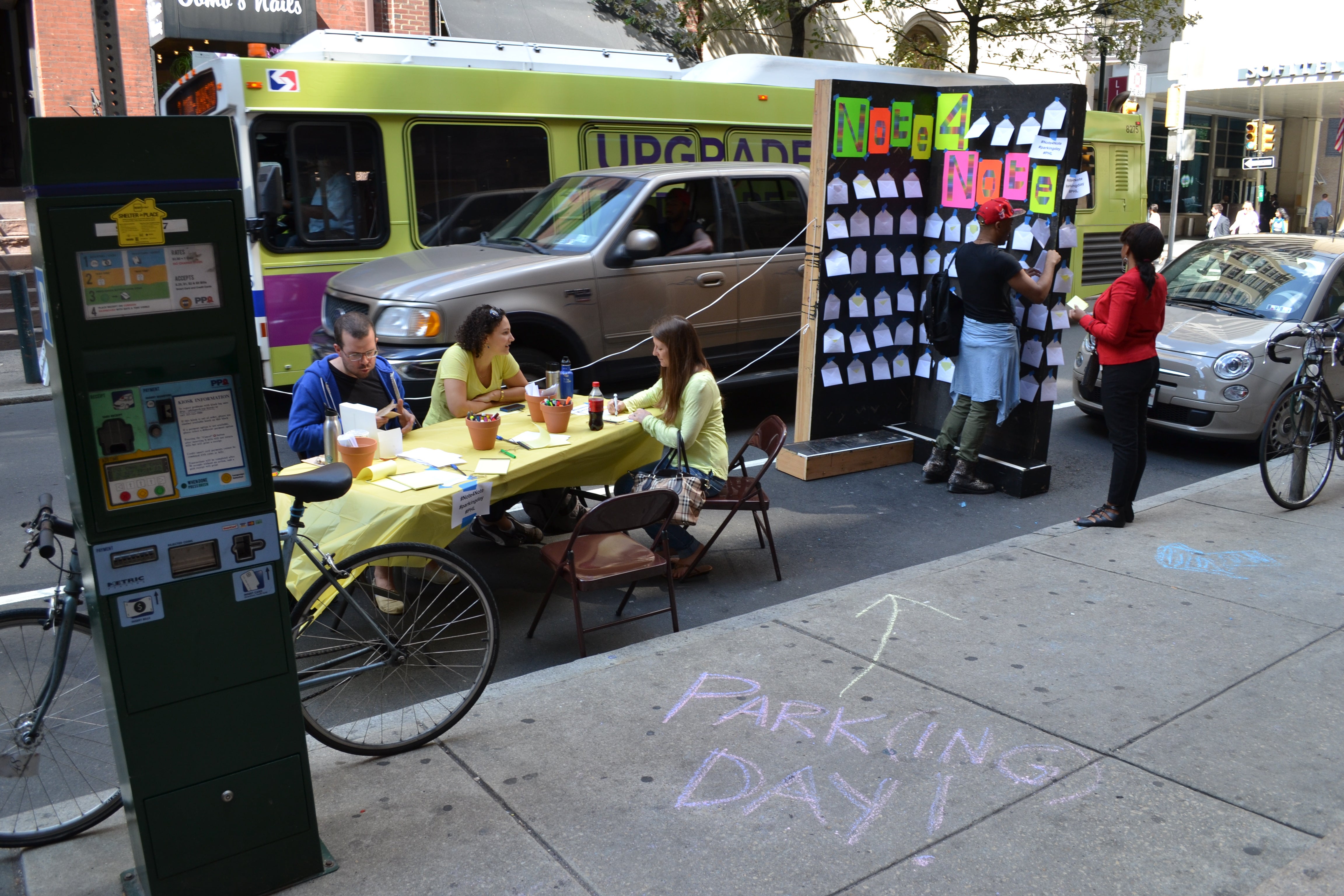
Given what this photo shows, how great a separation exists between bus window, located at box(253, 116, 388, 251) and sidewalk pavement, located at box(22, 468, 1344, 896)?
574 centimetres

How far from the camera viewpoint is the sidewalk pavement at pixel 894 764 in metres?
3.11

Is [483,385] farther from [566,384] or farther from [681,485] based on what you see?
[681,485]

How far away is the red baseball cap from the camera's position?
682cm

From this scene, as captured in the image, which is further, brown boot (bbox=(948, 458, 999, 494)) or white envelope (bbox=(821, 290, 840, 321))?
white envelope (bbox=(821, 290, 840, 321))

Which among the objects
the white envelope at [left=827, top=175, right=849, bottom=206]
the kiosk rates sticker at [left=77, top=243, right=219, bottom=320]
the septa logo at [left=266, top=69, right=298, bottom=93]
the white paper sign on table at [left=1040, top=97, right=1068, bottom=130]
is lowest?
the kiosk rates sticker at [left=77, top=243, right=219, bottom=320]

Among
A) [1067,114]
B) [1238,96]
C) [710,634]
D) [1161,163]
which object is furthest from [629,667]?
[1161,163]

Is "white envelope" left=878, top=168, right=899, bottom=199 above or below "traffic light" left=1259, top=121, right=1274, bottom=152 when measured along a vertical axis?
below

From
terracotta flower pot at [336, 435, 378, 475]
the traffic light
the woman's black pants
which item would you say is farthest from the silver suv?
the traffic light

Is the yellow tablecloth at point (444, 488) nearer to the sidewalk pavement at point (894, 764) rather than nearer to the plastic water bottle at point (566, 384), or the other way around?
the plastic water bottle at point (566, 384)

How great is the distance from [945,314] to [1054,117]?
1400 millimetres

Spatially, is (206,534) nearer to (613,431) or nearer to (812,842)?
(812,842)

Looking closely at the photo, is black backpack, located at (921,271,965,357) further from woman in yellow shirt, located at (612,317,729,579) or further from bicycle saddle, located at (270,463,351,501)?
bicycle saddle, located at (270,463,351,501)

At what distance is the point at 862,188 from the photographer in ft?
24.3

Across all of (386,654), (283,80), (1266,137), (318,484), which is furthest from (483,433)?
(1266,137)
